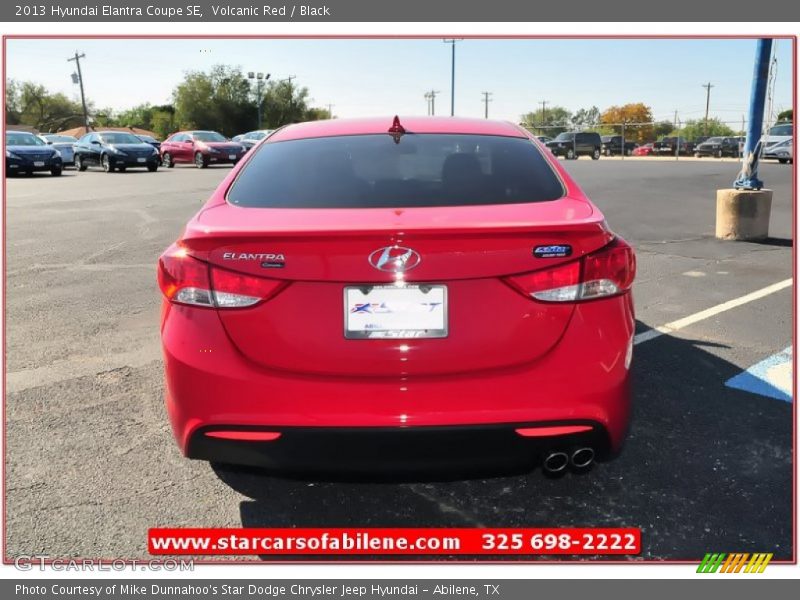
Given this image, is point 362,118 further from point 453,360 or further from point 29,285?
point 29,285

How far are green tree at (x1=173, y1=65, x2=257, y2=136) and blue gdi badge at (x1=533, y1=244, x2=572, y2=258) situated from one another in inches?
3661

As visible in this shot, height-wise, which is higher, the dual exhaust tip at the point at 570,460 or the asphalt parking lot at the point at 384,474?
the dual exhaust tip at the point at 570,460

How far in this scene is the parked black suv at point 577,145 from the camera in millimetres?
44625

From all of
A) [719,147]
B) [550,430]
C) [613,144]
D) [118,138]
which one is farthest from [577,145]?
[550,430]

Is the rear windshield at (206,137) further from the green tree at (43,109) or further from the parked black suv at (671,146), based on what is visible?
the green tree at (43,109)

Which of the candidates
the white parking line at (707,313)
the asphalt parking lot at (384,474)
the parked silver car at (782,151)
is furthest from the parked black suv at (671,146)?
the asphalt parking lot at (384,474)

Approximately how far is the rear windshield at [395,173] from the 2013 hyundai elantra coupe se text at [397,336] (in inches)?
10.1

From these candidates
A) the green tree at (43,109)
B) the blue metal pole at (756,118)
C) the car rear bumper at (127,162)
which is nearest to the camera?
the blue metal pole at (756,118)

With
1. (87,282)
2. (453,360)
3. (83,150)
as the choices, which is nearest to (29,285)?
(87,282)

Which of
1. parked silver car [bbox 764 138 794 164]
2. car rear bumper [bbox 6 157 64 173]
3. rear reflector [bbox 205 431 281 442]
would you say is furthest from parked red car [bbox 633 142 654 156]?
rear reflector [bbox 205 431 281 442]

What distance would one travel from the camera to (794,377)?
444cm

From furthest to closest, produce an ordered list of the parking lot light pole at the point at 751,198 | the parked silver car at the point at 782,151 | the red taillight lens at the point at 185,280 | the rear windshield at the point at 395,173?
the parked silver car at the point at 782,151 → the parking lot light pole at the point at 751,198 → the rear windshield at the point at 395,173 → the red taillight lens at the point at 185,280

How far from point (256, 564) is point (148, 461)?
1.03m

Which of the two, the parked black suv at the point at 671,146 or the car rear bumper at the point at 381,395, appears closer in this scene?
the car rear bumper at the point at 381,395
